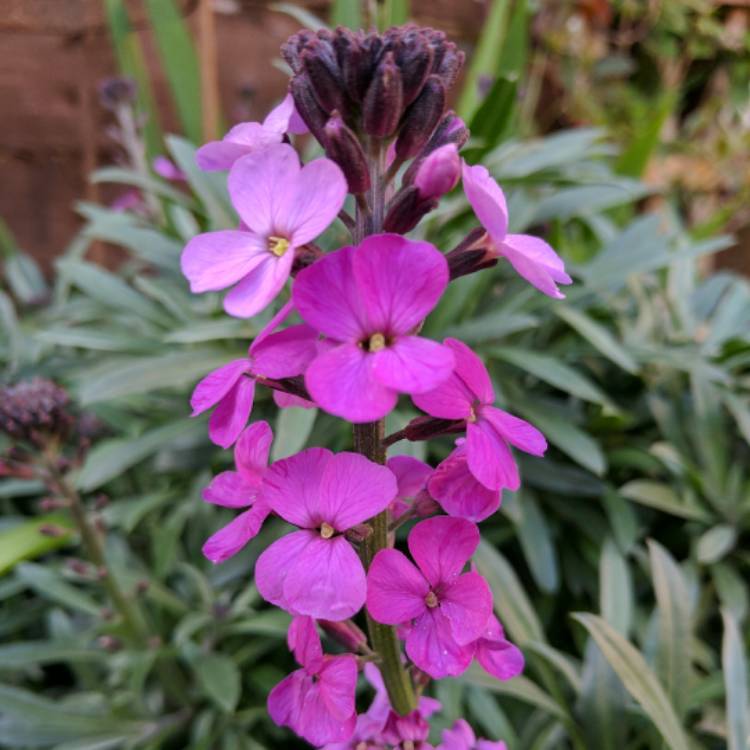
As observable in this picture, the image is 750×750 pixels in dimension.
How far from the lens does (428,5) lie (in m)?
3.11

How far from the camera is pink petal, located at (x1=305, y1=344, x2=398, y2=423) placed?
0.49m

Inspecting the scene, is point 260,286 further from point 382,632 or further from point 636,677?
point 636,677

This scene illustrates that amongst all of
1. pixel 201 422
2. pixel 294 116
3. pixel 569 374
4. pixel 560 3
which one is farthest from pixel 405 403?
pixel 560 3

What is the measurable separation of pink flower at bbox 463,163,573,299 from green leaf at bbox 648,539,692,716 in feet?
2.27

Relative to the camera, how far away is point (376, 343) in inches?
20.9

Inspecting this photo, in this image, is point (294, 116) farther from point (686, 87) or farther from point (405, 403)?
point (686, 87)

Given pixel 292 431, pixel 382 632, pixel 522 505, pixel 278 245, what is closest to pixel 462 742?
pixel 382 632

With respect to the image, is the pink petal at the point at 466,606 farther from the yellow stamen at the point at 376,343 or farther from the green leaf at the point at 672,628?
the green leaf at the point at 672,628

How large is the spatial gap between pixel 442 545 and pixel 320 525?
0.10 metres

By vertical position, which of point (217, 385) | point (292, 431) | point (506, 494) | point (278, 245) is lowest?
point (506, 494)

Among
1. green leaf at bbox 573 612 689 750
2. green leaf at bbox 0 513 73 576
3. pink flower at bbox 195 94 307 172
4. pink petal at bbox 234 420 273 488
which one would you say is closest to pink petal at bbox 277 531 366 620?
pink petal at bbox 234 420 273 488

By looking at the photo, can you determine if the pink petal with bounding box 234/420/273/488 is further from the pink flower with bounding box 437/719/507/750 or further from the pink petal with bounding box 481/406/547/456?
the pink flower with bounding box 437/719/507/750

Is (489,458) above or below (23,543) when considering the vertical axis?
above

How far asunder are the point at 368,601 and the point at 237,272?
26 centimetres
